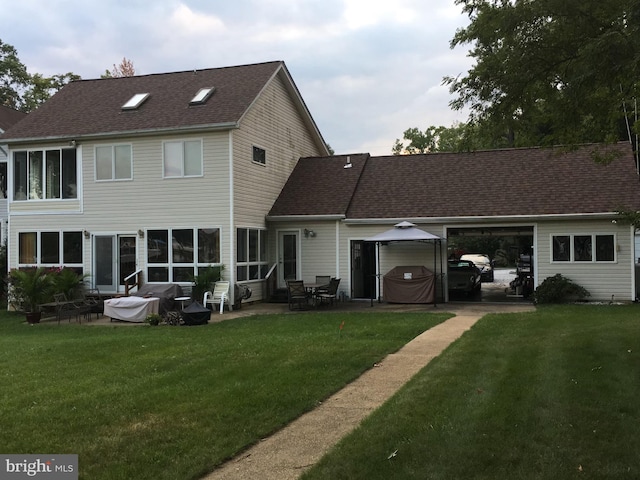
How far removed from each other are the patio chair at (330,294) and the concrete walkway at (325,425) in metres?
7.10

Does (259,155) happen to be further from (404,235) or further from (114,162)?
(404,235)

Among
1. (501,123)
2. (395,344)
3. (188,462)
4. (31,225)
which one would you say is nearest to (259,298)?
(31,225)

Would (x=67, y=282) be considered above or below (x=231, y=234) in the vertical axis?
below

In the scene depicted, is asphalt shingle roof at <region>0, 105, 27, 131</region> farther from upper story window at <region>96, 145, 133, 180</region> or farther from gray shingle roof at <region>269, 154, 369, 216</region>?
gray shingle roof at <region>269, 154, 369, 216</region>

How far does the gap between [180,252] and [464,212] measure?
29.3 ft

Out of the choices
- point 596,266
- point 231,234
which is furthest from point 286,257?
point 596,266

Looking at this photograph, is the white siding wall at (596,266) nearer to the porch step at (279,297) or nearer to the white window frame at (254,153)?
the porch step at (279,297)

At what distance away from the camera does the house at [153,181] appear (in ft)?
56.0

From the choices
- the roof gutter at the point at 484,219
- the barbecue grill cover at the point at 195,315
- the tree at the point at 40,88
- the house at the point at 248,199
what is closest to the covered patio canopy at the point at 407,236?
the house at the point at 248,199

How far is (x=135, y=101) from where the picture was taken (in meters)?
19.4

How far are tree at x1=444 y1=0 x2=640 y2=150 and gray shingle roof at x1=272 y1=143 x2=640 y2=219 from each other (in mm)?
9104

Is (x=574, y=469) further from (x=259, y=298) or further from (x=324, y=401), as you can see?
(x=259, y=298)

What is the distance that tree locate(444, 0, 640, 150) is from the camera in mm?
5992

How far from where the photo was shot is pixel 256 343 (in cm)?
1024
